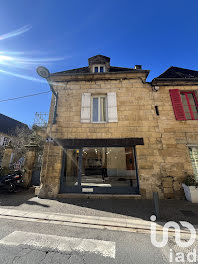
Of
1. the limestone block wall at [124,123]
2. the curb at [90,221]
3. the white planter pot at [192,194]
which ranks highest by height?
the limestone block wall at [124,123]

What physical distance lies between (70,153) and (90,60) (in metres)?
6.26

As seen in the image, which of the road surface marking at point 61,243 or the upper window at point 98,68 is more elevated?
the upper window at point 98,68

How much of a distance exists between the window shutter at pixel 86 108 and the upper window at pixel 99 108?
0.36m

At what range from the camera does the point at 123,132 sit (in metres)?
5.78

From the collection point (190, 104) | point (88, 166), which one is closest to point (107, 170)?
point (88, 166)

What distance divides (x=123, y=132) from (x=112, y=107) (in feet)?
5.18

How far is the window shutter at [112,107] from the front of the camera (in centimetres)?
599

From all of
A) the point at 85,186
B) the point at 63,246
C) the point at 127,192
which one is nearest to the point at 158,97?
the point at 127,192

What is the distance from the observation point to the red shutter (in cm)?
593

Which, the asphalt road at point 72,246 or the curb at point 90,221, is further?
the curb at point 90,221

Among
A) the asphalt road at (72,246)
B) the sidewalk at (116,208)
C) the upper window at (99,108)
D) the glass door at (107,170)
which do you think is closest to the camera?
the asphalt road at (72,246)

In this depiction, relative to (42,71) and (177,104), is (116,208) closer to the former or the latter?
(177,104)

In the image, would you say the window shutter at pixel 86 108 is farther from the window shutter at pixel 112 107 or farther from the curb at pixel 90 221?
the curb at pixel 90 221

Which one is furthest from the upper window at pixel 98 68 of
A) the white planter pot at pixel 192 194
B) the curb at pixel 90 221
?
the white planter pot at pixel 192 194
